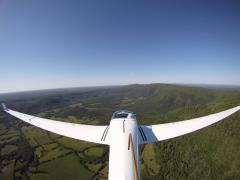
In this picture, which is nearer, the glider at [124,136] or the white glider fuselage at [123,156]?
the white glider fuselage at [123,156]

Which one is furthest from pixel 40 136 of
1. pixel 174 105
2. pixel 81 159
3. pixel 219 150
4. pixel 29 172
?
pixel 174 105

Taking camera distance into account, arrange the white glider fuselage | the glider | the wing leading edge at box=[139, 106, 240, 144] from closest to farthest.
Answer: the white glider fuselage < the glider < the wing leading edge at box=[139, 106, 240, 144]

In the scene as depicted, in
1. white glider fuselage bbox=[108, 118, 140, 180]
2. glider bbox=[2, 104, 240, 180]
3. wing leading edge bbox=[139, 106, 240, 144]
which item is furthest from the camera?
wing leading edge bbox=[139, 106, 240, 144]

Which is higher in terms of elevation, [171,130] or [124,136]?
[124,136]

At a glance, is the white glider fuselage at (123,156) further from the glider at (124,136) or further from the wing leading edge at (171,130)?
the wing leading edge at (171,130)

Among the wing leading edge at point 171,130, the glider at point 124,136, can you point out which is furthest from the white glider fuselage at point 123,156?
the wing leading edge at point 171,130

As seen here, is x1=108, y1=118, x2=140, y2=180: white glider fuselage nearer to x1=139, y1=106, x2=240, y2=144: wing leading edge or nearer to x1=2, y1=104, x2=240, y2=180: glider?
x1=2, y1=104, x2=240, y2=180: glider

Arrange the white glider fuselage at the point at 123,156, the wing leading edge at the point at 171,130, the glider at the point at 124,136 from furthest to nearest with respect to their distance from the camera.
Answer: the wing leading edge at the point at 171,130 < the glider at the point at 124,136 < the white glider fuselage at the point at 123,156

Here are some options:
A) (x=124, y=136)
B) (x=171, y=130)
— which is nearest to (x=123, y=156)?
(x=124, y=136)

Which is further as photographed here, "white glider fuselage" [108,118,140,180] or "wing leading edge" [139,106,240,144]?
"wing leading edge" [139,106,240,144]

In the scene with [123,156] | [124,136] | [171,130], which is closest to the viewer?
[123,156]

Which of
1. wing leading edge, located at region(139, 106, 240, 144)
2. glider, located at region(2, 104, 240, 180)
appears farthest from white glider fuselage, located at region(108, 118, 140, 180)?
wing leading edge, located at region(139, 106, 240, 144)

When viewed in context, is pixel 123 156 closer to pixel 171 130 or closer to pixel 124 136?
pixel 124 136
